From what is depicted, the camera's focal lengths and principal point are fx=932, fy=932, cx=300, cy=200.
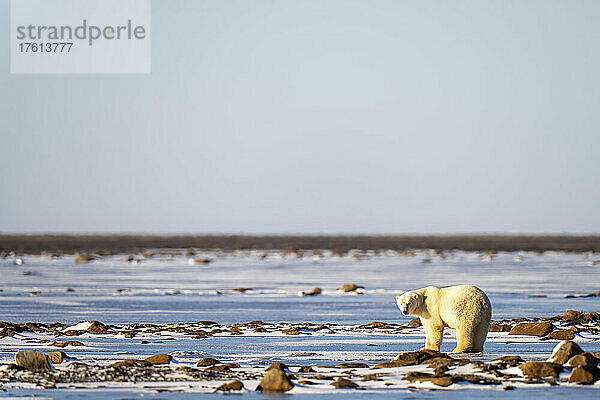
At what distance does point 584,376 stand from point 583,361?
0.61 meters

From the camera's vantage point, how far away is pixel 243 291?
28.6 meters

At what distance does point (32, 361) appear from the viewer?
486 inches

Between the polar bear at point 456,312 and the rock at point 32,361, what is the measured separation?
5098mm

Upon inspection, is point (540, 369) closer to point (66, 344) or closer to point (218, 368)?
point (218, 368)

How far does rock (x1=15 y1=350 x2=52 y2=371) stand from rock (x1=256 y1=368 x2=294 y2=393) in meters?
3.09

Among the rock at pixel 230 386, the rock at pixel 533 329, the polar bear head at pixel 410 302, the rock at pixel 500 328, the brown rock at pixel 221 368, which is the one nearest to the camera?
the rock at pixel 230 386

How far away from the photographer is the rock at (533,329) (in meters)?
16.3

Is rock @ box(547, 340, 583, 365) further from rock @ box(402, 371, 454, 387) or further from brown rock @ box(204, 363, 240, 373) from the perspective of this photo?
brown rock @ box(204, 363, 240, 373)


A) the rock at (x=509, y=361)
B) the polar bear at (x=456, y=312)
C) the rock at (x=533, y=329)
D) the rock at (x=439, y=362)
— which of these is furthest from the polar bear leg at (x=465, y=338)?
the rock at (x=533, y=329)

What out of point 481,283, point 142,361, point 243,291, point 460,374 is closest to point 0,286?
point 243,291

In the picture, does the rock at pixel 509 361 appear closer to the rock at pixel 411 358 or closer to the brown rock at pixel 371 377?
the rock at pixel 411 358

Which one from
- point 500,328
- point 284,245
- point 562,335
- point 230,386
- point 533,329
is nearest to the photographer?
point 230,386

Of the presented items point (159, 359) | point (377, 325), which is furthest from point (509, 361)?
point (377, 325)

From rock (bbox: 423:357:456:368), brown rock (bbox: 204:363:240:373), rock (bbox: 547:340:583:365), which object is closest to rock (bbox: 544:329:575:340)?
rock (bbox: 547:340:583:365)
